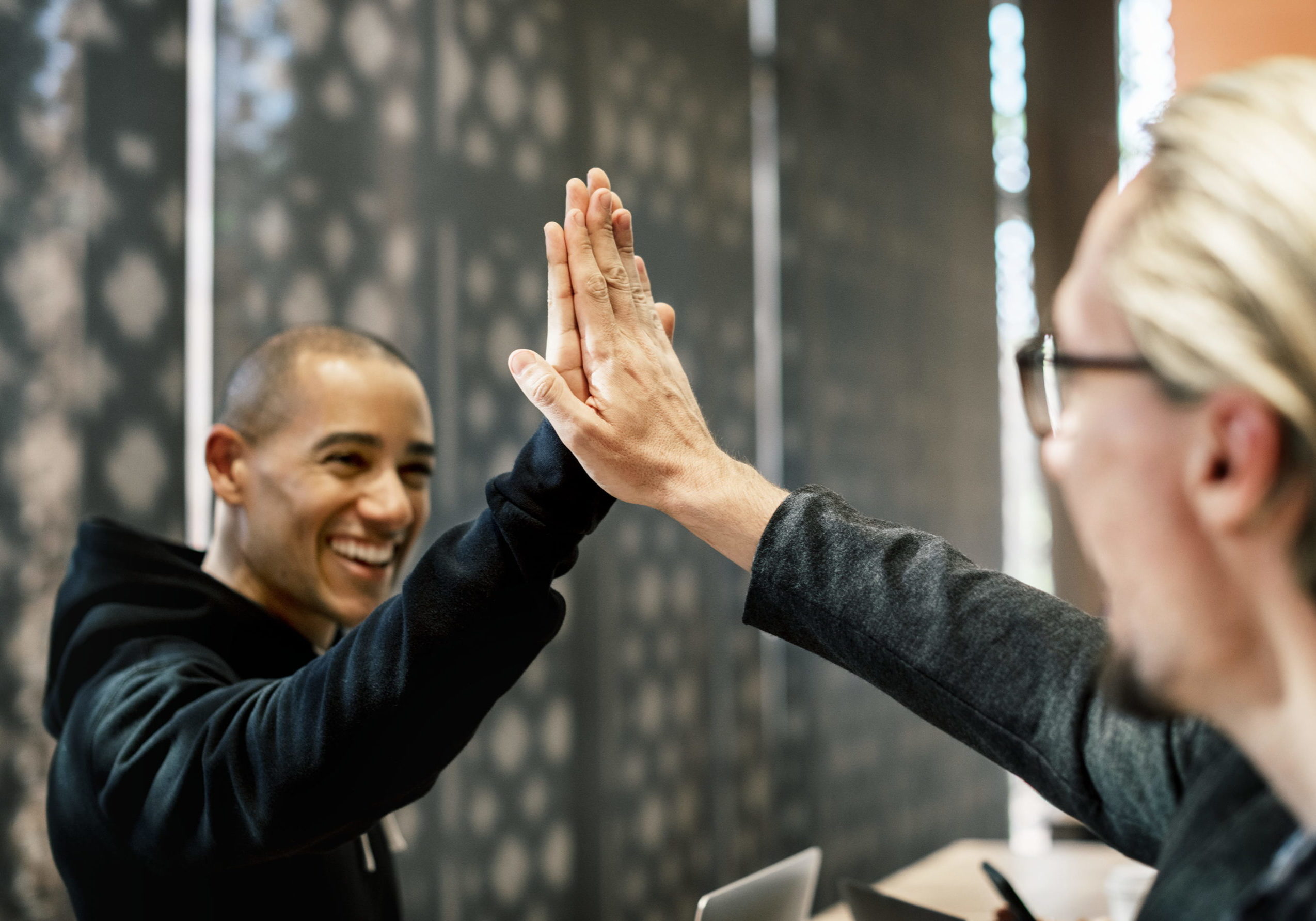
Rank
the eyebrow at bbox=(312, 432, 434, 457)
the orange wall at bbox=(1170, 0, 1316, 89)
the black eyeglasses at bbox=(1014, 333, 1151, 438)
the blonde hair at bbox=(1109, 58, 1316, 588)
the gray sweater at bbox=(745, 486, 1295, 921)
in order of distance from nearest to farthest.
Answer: the blonde hair at bbox=(1109, 58, 1316, 588) < the black eyeglasses at bbox=(1014, 333, 1151, 438) < the gray sweater at bbox=(745, 486, 1295, 921) < the eyebrow at bbox=(312, 432, 434, 457) < the orange wall at bbox=(1170, 0, 1316, 89)

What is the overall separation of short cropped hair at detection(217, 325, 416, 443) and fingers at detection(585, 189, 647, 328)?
565 millimetres

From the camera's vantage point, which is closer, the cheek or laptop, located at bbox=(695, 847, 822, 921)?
the cheek

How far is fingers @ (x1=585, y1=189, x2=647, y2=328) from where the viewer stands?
1.26 metres

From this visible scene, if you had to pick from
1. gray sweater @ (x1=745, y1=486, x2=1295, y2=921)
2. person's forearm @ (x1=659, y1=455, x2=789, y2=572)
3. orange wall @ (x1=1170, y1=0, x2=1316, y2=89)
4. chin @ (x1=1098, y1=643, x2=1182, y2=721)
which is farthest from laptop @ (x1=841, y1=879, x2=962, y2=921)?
orange wall @ (x1=1170, y1=0, x2=1316, y2=89)

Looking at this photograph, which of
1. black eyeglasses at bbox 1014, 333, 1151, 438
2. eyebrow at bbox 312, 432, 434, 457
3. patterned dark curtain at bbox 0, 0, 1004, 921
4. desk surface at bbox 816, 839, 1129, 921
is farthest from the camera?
desk surface at bbox 816, 839, 1129, 921

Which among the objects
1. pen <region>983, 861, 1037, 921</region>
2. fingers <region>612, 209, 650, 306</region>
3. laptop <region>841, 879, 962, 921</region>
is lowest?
laptop <region>841, 879, 962, 921</region>

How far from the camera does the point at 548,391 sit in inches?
46.9

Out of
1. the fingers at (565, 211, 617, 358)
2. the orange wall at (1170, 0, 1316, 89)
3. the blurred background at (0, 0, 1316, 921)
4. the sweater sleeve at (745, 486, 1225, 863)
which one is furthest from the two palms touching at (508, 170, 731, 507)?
the orange wall at (1170, 0, 1316, 89)

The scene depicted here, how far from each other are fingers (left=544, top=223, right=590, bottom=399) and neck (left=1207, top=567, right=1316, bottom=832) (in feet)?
2.38

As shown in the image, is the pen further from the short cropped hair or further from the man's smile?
the short cropped hair

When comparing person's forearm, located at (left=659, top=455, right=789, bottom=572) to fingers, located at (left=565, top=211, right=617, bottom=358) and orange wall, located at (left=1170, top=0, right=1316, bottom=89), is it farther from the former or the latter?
orange wall, located at (left=1170, top=0, right=1316, bottom=89)

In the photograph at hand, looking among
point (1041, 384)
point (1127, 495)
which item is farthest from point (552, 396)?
point (1127, 495)

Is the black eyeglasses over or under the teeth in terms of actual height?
over

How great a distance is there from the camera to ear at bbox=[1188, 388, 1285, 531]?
68 cm
